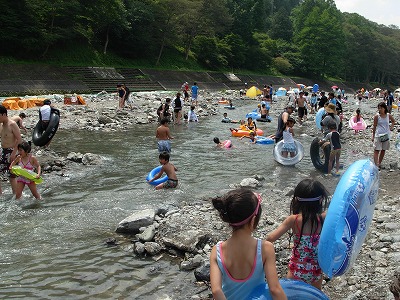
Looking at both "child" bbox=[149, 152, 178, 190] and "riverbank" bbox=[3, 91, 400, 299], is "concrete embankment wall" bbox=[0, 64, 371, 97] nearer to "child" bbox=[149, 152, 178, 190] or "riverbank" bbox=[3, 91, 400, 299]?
"child" bbox=[149, 152, 178, 190]

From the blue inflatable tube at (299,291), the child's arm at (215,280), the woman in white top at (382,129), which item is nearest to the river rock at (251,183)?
the woman in white top at (382,129)

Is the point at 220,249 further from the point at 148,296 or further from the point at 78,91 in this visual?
the point at 78,91

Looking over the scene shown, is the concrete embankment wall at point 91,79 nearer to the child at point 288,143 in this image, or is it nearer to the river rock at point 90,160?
the river rock at point 90,160

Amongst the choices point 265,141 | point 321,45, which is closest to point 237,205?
point 265,141

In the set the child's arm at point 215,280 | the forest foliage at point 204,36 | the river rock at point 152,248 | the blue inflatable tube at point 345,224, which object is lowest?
the river rock at point 152,248

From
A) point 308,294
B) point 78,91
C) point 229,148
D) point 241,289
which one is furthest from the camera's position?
point 78,91

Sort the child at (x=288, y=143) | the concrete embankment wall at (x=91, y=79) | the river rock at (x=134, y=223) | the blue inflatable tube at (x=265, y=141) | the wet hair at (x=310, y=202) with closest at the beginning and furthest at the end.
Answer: the wet hair at (x=310, y=202) → the river rock at (x=134, y=223) → the child at (x=288, y=143) → the blue inflatable tube at (x=265, y=141) → the concrete embankment wall at (x=91, y=79)

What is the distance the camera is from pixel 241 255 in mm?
2801

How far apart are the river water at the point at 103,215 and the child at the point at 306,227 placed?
5.96ft

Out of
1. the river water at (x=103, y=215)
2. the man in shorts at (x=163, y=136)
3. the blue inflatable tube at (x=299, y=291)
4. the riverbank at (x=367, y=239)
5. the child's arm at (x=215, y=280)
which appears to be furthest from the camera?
the man in shorts at (x=163, y=136)

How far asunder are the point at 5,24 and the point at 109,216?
30911 millimetres

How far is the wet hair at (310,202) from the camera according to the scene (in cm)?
347

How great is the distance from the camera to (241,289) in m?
2.81

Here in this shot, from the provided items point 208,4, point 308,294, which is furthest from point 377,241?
point 208,4
